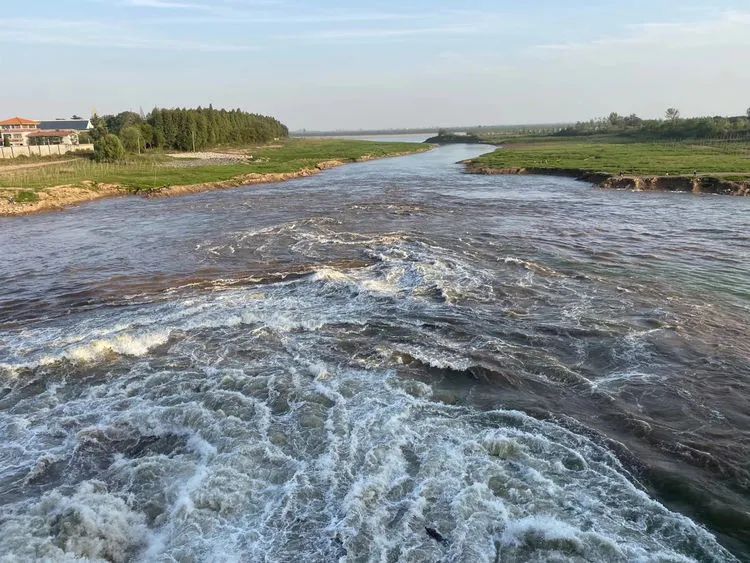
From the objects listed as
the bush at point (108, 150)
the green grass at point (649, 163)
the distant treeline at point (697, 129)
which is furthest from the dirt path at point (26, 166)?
the distant treeline at point (697, 129)

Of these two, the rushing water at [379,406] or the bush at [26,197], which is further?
the bush at [26,197]

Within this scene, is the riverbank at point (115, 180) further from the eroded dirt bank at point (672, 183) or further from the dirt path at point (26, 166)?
the eroded dirt bank at point (672, 183)

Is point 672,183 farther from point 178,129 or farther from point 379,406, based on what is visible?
point 178,129

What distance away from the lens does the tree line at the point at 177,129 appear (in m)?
80.0

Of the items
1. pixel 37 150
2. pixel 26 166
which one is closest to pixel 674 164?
pixel 26 166

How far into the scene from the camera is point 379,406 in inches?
429

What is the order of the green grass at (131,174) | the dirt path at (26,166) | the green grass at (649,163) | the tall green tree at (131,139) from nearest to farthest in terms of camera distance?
1. the green grass at (131,174)
2. the green grass at (649,163)
3. the dirt path at (26,166)
4. the tall green tree at (131,139)

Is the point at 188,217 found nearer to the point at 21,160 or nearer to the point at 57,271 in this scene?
the point at 57,271

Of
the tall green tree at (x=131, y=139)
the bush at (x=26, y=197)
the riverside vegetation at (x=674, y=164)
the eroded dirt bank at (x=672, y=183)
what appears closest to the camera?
the bush at (x=26, y=197)

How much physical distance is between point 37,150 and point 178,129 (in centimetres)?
3291

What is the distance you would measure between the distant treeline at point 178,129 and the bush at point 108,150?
45.2ft

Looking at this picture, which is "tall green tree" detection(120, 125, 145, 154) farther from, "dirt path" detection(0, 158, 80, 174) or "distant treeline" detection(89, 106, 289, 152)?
"dirt path" detection(0, 158, 80, 174)

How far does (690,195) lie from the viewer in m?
39.5

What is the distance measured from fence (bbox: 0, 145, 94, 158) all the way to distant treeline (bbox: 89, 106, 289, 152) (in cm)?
766
